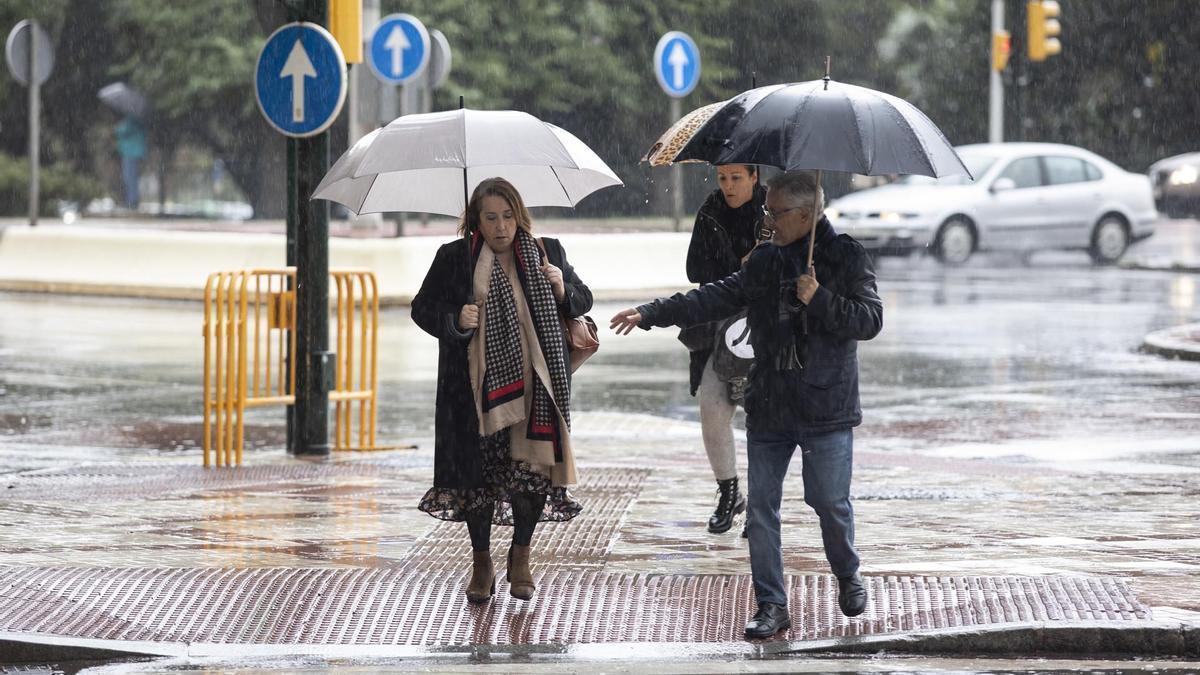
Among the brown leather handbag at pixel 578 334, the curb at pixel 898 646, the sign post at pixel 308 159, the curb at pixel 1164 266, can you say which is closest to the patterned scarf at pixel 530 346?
the brown leather handbag at pixel 578 334

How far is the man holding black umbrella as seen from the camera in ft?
21.9

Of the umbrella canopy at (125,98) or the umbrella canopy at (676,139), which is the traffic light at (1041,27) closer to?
the umbrella canopy at (125,98)

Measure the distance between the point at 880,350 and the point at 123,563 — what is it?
10.7 metres

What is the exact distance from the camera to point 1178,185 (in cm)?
4184

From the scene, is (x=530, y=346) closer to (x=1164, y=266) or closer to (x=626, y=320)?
(x=626, y=320)

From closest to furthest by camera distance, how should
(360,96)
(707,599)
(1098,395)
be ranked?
(707,599) < (1098,395) < (360,96)

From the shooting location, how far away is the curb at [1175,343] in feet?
55.6

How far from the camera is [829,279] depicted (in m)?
6.75

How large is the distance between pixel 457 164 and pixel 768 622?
187 cm

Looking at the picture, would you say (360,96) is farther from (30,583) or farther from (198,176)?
(198,176)

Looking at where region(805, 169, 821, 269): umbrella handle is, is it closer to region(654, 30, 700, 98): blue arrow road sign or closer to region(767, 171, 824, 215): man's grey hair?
region(767, 171, 824, 215): man's grey hair

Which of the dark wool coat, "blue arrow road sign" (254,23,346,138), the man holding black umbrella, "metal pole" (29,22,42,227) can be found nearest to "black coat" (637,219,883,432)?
the man holding black umbrella

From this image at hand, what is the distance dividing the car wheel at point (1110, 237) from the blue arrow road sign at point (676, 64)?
22.7ft

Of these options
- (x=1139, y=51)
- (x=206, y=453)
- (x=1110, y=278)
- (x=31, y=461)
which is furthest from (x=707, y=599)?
(x=1139, y=51)
